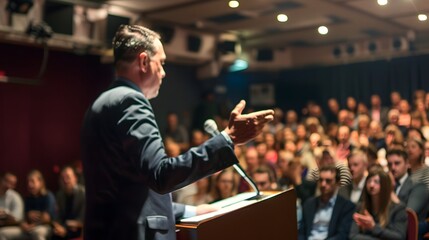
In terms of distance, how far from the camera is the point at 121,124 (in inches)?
42.2

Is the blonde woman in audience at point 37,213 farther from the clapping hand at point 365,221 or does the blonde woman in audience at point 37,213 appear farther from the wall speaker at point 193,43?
the clapping hand at point 365,221

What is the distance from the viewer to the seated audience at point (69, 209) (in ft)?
14.3

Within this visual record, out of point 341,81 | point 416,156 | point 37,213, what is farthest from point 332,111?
point 37,213

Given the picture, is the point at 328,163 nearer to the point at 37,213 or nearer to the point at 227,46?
the point at 37,213

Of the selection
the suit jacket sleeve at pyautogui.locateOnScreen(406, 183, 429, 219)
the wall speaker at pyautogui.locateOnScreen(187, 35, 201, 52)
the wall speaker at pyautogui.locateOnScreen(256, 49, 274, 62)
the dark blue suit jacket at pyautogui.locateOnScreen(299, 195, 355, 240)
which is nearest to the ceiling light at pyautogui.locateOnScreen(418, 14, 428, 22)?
the suit jacket sleeve at pyautogui.locateOnScreen(406, 183, 429, 219)

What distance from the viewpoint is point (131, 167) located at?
3.53ft

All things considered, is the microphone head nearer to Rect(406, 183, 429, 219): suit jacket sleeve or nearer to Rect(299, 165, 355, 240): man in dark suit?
Rect(299, 165, 355, 240): man in dark suit

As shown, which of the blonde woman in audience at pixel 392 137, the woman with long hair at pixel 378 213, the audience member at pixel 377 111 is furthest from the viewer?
the audience member at pixel 377 111

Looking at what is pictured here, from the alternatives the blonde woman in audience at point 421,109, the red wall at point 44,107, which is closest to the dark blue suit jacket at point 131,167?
the blonde woman in audience at point 421,109

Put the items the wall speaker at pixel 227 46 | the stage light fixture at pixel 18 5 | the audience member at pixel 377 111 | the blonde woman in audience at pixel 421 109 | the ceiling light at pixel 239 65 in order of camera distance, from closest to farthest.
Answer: the blonde woman in audience at pixel 421 109
the audience member at pixel 377 111
the stage light fixture at pixel 18 5
the wall speaker at pixel 227 46
the ceiling light at pixel 239 65

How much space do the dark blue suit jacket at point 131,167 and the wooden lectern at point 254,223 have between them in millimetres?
69

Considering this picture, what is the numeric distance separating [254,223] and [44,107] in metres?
5.19

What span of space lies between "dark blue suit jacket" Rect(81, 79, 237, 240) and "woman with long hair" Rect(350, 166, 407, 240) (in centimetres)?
174

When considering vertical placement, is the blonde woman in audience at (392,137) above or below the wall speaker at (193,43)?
below
